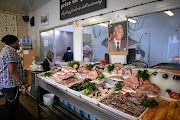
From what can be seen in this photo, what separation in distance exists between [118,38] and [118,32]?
138 mm

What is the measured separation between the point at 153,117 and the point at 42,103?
114 inches

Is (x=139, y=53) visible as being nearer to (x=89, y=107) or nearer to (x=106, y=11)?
(x=106, y=11)

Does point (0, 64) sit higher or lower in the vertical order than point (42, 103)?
higher

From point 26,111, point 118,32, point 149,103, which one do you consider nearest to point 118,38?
point 118,32

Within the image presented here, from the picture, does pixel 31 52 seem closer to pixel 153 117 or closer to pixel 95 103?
pixel 95 103

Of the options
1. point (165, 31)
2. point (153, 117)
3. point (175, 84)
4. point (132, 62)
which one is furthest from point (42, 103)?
point (165, 31)

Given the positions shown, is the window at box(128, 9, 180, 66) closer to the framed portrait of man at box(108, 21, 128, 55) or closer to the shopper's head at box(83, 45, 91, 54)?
the framed portrait of man at box(108, 21, 128, 55)

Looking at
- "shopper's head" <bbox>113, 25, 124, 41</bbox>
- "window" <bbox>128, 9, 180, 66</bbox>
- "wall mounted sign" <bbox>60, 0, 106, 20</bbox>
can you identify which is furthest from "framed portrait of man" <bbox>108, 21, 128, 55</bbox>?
"wall mounted sign" <bbox>60, 0, 106, 20</bbox>

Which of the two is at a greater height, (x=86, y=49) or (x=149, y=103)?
(x=86, y=49)

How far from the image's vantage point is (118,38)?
2.80m

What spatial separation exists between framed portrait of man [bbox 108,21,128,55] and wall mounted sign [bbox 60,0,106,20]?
65cm

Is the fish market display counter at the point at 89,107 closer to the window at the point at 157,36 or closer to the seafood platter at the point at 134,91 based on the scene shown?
the seafood platter at the point at 134,91

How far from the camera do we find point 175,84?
180cm

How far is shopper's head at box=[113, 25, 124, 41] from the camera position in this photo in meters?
2.73
